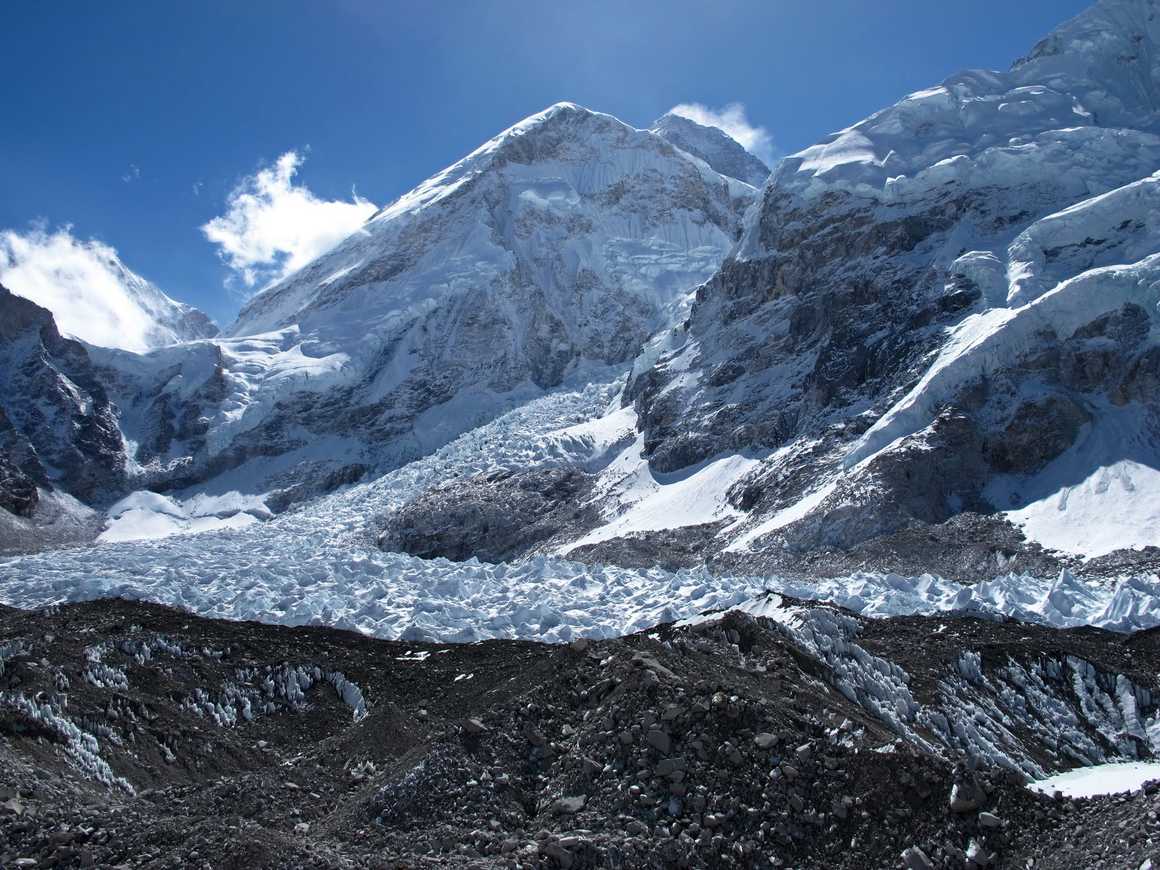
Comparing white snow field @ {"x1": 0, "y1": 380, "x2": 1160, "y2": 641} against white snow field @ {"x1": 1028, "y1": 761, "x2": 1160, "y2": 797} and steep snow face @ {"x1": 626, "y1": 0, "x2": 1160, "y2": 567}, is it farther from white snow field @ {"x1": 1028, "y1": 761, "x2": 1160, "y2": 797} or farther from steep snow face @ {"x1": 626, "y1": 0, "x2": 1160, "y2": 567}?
steep snow face @ {"x1": 626, "y1": 0, "x2": 1160, "y2": 567}

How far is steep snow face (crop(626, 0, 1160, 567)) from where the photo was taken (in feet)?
191

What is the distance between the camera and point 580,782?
43.7 ft

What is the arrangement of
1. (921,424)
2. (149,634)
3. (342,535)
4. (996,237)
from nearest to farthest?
(149,634) → (921,424) → (996,237) → (342,535)

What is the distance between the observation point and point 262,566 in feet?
164

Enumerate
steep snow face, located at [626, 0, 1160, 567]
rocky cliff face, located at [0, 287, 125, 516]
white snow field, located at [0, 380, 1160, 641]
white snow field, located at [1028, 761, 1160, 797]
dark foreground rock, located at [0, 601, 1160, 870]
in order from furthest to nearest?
rocky cliff face, located at [0, 287, 125, 516]
steep snow face, located at [626, 0, 1160, 567]
white snow field, located at [0, 380, 1160, 641]
white snow field, located at [1028, 761, 1160, 797]
dark foreground rock, located at [0, 601, 1160, 870]

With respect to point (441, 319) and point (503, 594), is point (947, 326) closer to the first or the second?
point (503, 594)

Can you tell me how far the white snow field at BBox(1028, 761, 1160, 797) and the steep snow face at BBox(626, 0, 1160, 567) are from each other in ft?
99.9

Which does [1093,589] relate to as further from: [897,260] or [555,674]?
[897,260]

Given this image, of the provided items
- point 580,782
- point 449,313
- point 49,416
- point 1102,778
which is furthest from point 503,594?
point 49,416

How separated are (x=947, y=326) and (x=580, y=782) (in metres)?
64.5

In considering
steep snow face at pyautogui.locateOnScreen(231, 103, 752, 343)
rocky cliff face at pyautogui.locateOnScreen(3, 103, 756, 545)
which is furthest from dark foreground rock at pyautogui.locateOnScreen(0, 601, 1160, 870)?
steep snow face at pyautogui.locateOnScreen(231, 103, 752, 343)

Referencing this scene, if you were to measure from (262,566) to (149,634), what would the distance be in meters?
25.0

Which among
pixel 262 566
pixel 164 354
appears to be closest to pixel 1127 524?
pixel 262 566

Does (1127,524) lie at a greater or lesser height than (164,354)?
lesser
